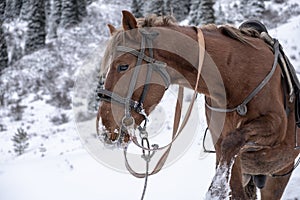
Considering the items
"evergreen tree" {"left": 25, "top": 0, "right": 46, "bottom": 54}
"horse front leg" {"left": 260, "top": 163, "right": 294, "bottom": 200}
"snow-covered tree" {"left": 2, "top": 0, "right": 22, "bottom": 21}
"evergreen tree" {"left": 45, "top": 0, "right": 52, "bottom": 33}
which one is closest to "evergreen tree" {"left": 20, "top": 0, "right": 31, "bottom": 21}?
"evergreen tree" {"left": 25, "top": 0, "right": 46, "bottom": 54}

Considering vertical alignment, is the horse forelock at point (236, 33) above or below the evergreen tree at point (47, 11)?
above

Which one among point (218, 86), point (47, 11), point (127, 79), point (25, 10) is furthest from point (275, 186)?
point (47, 11)

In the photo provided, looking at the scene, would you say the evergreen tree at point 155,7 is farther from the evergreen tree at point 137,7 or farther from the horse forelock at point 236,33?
the horse forelock at point 236,33

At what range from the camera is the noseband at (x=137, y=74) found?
2529 millimetres

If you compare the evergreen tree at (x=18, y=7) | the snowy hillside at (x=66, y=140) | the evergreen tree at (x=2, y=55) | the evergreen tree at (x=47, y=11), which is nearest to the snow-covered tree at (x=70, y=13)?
the evergreen tree at (x=47, y=11)

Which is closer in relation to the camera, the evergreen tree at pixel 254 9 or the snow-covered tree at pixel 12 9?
the evergreen tree at pixel 254 9

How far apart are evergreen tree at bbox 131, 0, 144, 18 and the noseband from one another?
26819 millimetres

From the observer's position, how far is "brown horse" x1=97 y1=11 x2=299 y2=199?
8.34 ft

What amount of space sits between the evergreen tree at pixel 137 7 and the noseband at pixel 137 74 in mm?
26819

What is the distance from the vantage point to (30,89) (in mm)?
20000

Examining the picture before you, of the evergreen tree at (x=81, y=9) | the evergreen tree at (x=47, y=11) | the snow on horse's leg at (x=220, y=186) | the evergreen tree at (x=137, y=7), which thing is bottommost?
the evergreen tree at (x=47, y=11)

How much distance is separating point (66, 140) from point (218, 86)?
32.3 ft

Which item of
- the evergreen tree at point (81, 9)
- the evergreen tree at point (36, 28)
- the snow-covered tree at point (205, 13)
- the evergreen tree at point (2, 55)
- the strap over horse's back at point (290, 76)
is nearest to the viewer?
the strap over horse's back at point (290, 76)

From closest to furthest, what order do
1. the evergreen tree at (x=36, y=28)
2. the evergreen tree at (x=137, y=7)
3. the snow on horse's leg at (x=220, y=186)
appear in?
the snow on horse's leg at (x=220, y=186), the evergreen tree at (x=137, y=7), the evergreen tree at (x=36, y=28)
